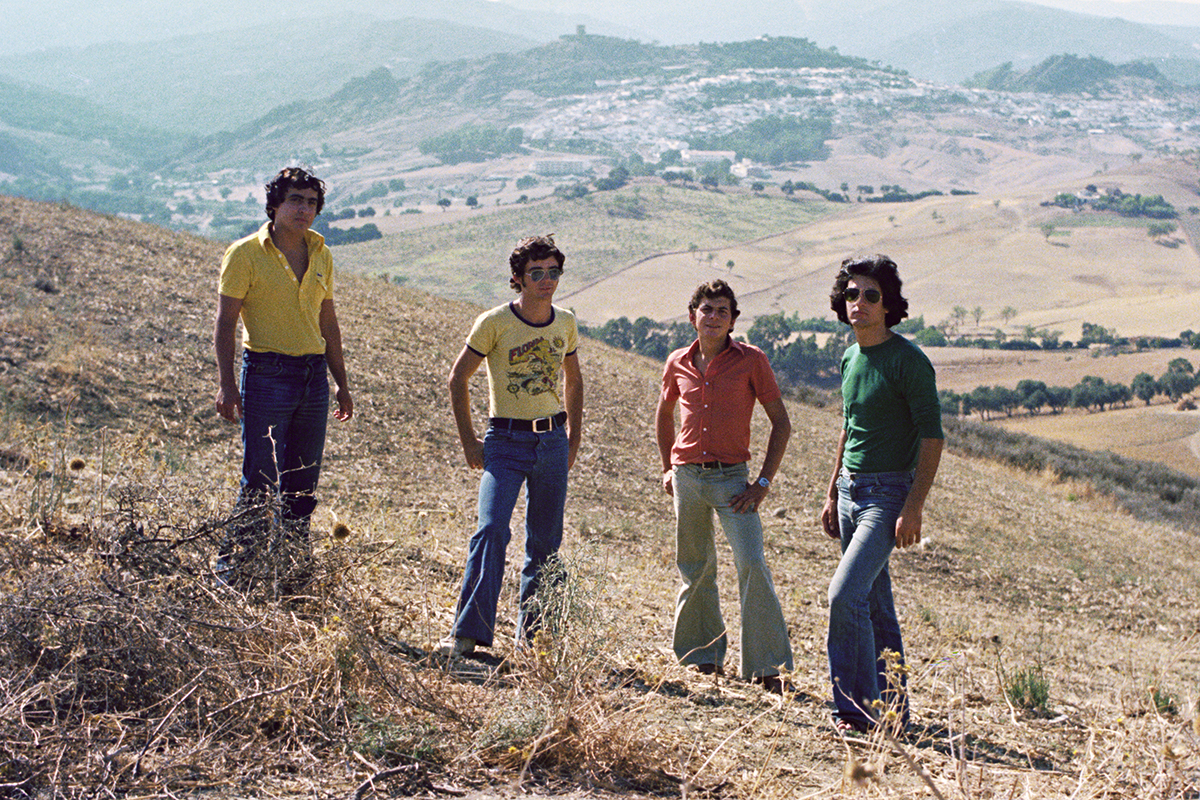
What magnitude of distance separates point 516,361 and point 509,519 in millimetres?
625

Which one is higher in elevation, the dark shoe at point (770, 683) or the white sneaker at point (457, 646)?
the white sneaker at point (457, 646)

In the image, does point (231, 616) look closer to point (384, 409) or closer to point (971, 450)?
point (384, 409)

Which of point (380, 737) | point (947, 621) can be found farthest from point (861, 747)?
point (947, 621)

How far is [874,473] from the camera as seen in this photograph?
351 centimetres

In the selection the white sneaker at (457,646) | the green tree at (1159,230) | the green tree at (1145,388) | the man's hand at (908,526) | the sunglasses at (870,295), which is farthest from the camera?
the green tree at (1159,230)

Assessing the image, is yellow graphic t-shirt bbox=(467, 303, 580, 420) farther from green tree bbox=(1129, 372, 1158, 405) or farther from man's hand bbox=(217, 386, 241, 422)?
green tree bbox=(1129, 372, 1158, 405)

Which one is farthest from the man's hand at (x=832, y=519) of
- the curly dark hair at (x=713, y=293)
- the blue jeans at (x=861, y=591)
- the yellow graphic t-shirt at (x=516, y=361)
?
the yellow graphic t-shirt at (x=516, y=361)

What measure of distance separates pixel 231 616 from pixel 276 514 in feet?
1.33

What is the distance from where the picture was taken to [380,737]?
273 centimetres

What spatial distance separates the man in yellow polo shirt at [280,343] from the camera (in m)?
3.75

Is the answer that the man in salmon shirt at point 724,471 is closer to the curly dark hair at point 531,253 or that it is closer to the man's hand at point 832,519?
the man's hand at point 832,519

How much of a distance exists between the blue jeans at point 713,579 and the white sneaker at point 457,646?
2.75ft

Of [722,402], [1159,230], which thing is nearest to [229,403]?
[722,402]

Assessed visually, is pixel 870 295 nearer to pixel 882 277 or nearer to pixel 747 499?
pixel 882 277
